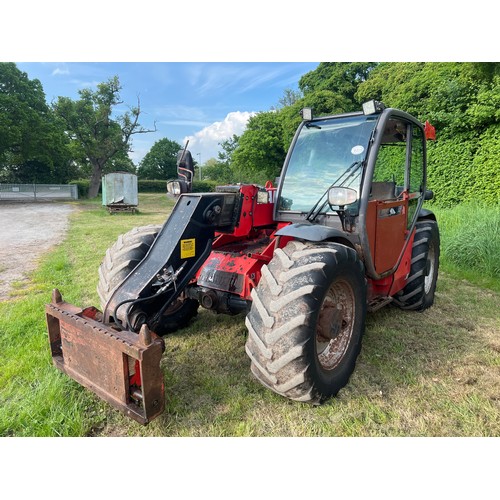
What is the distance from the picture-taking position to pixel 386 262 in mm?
3727

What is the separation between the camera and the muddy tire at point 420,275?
14.7 ft

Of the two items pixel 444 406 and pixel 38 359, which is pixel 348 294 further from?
pixel 38 359

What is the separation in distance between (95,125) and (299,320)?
35399mm

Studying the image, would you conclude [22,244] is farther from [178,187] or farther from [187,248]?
[187,248]

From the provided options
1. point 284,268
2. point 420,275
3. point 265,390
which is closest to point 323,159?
point 284,268

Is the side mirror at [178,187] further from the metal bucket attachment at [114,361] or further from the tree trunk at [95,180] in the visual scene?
the tree trunk at [95,180]

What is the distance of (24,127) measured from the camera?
26.4 m

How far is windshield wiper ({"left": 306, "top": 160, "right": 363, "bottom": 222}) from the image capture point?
3.39m

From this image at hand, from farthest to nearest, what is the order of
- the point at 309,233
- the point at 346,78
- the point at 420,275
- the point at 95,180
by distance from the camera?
the point at 95,180 → the point at 346,78 → the point at 420,275 → the point at 309,233

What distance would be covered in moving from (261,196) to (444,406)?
2.33 metres

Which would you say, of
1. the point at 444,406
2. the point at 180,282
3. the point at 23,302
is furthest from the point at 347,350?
the point at 23,302

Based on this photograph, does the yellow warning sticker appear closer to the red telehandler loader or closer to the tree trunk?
the red telehandler loader

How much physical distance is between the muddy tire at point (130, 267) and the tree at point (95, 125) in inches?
1277

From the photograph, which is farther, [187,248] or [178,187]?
[178,187]
